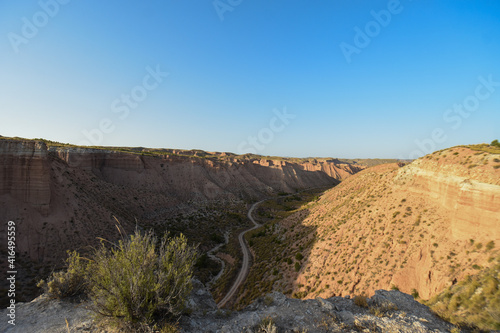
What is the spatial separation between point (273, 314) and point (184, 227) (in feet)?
108

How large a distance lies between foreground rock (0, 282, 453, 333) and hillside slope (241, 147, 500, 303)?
5.50 m

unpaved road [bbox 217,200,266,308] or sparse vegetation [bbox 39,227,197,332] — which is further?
unpaved road [bbox 217,200,266,308]

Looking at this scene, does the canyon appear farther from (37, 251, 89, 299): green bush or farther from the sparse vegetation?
the sparse vegetation

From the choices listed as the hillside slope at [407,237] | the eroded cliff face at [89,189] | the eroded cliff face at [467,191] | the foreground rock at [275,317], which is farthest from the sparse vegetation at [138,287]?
the eroded cliff face at [89,189]

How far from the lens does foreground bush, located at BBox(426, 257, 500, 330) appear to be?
7.55 meters

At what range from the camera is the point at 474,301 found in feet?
28.9

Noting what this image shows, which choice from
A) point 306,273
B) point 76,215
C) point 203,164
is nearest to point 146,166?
point 203,164

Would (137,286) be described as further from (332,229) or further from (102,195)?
(102,195)

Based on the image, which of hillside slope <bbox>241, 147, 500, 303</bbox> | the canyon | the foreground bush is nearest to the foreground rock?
the foreground bush

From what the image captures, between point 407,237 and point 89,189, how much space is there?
130ft

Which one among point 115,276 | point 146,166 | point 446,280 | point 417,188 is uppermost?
point 146,166

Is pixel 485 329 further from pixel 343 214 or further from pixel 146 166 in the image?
pixel 146 166

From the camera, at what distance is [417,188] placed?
17719 millimetres

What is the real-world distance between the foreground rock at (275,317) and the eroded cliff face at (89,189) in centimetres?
1455
